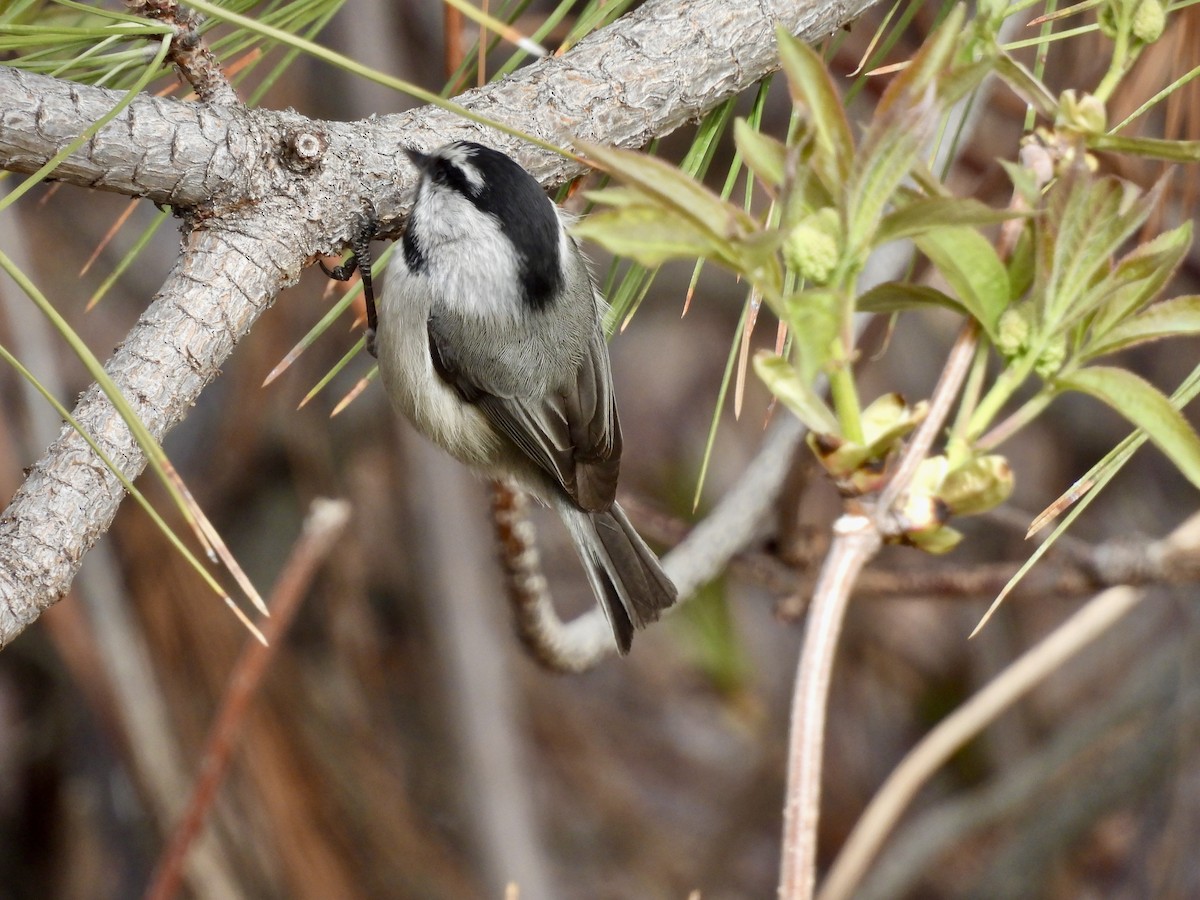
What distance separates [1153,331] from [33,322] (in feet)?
4.09

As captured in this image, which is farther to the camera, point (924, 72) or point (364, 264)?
point (364, 264)

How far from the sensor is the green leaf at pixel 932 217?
30cm

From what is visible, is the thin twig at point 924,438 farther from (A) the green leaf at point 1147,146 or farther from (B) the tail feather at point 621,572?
(B) the tail feather at point 621,572

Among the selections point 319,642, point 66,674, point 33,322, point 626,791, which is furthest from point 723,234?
point 626,791

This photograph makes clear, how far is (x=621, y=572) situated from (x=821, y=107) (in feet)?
2.60

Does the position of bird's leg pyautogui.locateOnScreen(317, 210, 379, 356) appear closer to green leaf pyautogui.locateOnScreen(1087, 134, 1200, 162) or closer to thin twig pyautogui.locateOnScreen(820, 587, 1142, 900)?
green leaf pyautogui.locateOnScreen(1087, 134, 1200, 162)

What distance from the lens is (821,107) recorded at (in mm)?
319

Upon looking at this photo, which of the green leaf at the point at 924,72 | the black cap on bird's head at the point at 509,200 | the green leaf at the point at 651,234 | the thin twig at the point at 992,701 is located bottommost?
the thin twig at the point at 992,701

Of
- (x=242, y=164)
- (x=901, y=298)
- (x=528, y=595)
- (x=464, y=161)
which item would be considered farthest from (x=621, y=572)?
(x=901, y=298)

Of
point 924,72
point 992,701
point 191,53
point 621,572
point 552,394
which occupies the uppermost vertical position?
point 191,53

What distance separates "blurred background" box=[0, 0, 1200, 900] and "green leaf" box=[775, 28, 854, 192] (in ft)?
1.94

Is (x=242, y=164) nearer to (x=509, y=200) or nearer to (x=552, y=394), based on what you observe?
(x=509, y=200)

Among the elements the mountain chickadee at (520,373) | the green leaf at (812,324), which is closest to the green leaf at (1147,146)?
the green leaf at (812,324)

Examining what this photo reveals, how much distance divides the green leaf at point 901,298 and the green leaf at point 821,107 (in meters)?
0.05
